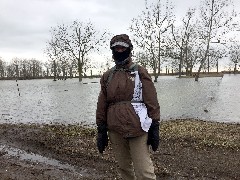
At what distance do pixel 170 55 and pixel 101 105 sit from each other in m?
53.6

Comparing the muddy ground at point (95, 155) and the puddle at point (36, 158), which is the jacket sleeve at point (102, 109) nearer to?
the muddy ground at point (95, 155)

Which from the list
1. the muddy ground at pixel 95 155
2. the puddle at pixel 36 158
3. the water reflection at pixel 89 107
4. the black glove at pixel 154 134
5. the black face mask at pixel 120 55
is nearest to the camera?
the black glove at pixel 154 134

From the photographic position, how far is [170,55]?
57125mm

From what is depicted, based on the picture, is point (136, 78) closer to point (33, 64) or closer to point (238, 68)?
point (238, 68)

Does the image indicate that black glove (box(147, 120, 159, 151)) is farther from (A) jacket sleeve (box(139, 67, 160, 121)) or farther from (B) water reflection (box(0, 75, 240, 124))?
(B) water reflection (box(0, 75, 240, 124))

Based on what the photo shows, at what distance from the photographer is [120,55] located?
14.3 ft

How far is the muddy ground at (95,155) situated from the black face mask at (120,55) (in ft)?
8.83

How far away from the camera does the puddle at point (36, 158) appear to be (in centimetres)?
692

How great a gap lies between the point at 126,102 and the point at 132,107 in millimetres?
97

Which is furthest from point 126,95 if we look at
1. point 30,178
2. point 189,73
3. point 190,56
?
point 189,73

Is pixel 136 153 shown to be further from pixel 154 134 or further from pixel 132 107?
pixel 132 107

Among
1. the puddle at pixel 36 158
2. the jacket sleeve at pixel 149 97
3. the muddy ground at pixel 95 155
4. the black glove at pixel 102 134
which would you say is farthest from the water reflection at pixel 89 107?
the jacket sleeve at pixel 149 97

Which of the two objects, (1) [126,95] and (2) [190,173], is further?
(2) [190,173]

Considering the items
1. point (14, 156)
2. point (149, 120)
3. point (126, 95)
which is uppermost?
point (126, 95)
